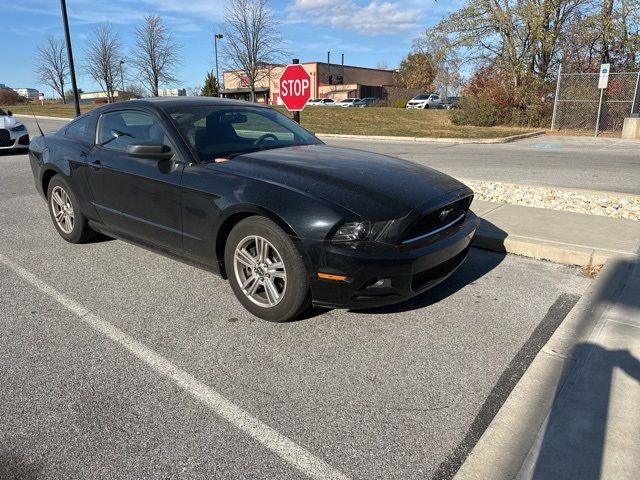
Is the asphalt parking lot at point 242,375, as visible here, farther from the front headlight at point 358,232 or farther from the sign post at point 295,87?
the sign post at point 295,87

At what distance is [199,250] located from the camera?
3758mm

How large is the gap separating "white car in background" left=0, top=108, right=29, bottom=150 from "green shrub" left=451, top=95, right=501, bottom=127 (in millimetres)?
18952

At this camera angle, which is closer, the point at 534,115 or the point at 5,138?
the point at 5,138

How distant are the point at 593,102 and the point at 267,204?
21.0 meters

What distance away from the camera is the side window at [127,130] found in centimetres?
416

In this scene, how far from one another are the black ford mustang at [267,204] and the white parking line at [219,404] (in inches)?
30.1

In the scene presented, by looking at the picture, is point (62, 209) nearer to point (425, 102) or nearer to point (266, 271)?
point (266, 271)

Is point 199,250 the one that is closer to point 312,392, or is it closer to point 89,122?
point 312,392

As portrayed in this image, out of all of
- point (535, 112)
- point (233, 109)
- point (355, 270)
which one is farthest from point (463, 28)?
point (355, 270)

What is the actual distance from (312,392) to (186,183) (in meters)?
1.90

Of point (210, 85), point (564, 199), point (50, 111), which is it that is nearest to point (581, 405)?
point (564, 199)

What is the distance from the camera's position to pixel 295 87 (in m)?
9.46

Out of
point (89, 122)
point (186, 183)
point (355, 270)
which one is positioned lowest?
point (355, 270)

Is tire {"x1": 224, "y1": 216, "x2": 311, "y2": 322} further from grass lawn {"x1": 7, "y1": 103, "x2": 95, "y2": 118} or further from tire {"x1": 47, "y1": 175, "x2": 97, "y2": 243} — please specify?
grass lawn {"x1": 7, "y1": 103, "x2": 95, "y2": 118}
